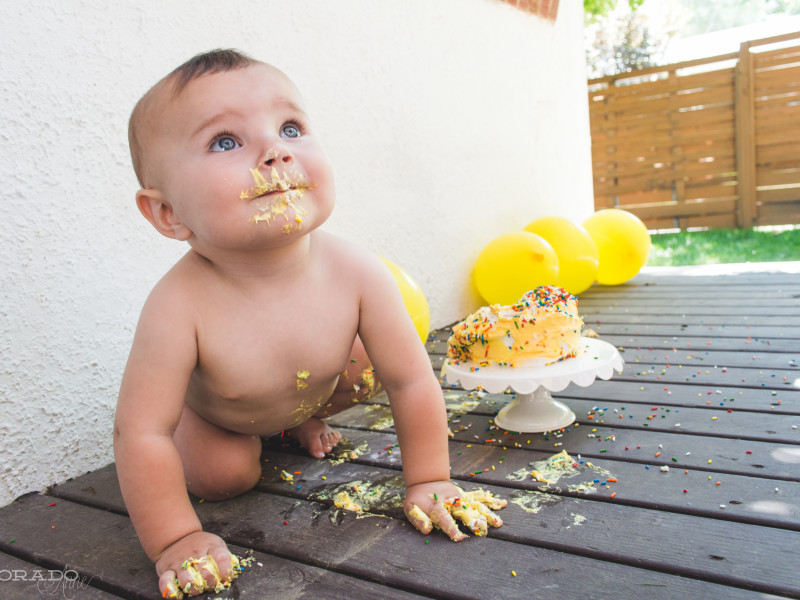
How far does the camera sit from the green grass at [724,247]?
5543 millimetres

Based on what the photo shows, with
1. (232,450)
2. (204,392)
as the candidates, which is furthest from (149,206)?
(232,450)

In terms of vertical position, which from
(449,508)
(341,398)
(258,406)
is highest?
(258,406)

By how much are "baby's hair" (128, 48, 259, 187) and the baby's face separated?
0.06 ft

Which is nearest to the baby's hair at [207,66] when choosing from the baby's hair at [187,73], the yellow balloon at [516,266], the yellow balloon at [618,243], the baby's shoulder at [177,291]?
the baby's hair at [187,73]

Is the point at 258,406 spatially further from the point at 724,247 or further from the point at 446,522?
the point at 724,247

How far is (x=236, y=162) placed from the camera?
1.18m

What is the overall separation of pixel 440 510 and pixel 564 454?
1.59 ft

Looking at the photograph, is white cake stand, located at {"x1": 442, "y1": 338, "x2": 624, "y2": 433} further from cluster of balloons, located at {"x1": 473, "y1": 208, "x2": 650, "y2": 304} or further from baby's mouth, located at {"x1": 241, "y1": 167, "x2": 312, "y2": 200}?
cluster of balloons, located at {"x1": 473, "y1": 208, "x2": 650, "y2": 304}

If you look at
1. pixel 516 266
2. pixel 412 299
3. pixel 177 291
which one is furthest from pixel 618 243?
pixel 177 291

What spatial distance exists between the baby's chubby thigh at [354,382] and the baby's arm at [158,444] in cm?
56

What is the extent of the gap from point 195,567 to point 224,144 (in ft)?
2.65

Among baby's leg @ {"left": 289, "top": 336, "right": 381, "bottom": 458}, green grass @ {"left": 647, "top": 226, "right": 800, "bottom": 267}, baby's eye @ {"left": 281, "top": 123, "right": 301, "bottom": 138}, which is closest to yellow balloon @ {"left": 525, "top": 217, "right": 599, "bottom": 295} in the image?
green grass @ {"left": 647, "top": 226, "right": 800, "bottom": 267}

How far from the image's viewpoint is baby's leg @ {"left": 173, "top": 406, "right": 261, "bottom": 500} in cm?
153

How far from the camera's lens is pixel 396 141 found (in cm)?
323
